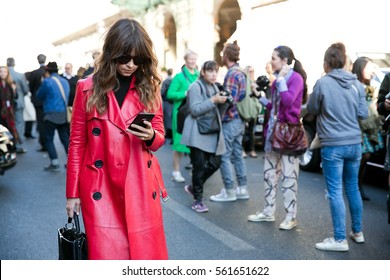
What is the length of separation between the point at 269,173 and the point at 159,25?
304cm

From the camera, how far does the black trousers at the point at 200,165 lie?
542cm

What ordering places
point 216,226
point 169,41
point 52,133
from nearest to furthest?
point 216,226 < point 52,133 < point 169,41

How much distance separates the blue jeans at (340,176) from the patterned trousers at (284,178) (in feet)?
1.87

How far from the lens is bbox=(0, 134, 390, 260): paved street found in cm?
424

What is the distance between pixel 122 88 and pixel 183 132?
294cm

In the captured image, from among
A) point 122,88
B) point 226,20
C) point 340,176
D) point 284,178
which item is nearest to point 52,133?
point 226,20

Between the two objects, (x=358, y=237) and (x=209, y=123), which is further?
(x=209, y=123)

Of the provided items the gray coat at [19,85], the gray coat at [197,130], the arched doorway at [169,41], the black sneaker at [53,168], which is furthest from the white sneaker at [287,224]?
the gray coat at [19,85]

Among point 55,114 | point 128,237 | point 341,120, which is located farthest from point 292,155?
point 55,114

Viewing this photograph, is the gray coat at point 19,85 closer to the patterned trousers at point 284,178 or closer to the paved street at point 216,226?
the paved street at point 216,226

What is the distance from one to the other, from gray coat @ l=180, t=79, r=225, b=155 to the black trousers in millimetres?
85

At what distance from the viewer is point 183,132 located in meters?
5.48

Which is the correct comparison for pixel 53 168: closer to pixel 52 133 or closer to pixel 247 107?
pixel 52 133

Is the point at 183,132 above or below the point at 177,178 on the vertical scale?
above
